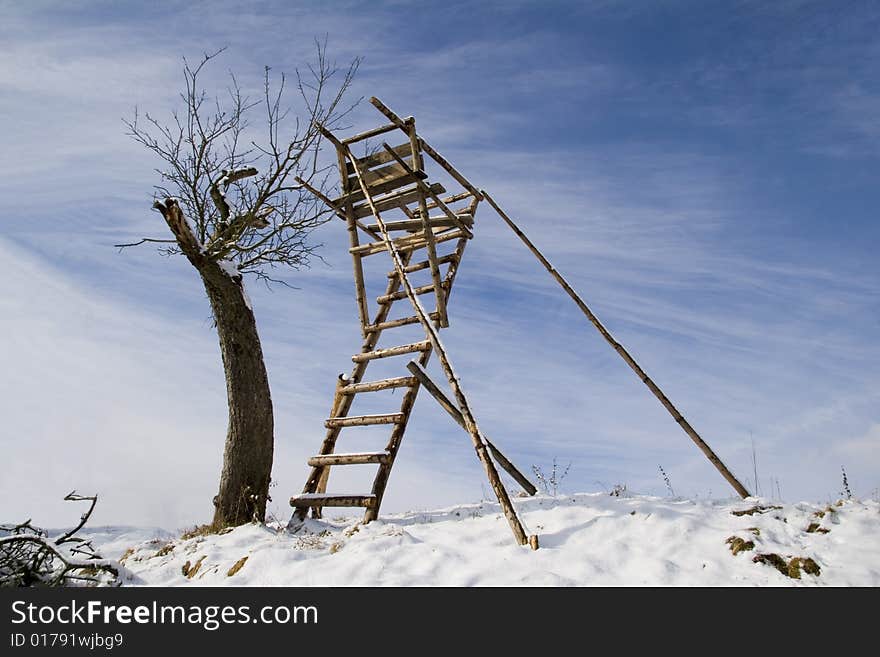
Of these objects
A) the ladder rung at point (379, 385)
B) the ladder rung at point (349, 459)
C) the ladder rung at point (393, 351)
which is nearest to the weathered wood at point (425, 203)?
the ladder rung at point (393, 351)

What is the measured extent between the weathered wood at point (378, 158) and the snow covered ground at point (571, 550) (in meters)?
4.47

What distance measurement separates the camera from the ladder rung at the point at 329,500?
21.1 feet

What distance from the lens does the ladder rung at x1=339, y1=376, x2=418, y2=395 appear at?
270 inches

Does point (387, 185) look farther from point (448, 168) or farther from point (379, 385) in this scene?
point (379, 385)

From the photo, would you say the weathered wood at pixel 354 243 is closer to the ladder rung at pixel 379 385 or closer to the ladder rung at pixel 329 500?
the ladder rung at pixel 379 385

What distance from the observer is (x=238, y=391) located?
24.7 feet

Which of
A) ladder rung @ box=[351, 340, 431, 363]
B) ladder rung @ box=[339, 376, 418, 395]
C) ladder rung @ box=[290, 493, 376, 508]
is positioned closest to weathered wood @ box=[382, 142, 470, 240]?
ladder rung @ box=[351, 340, 431, 363]

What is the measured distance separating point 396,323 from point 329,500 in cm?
215

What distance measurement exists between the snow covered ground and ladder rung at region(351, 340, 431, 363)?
1.82 m

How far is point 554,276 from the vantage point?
797cm

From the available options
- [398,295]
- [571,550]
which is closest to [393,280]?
[398,295]
